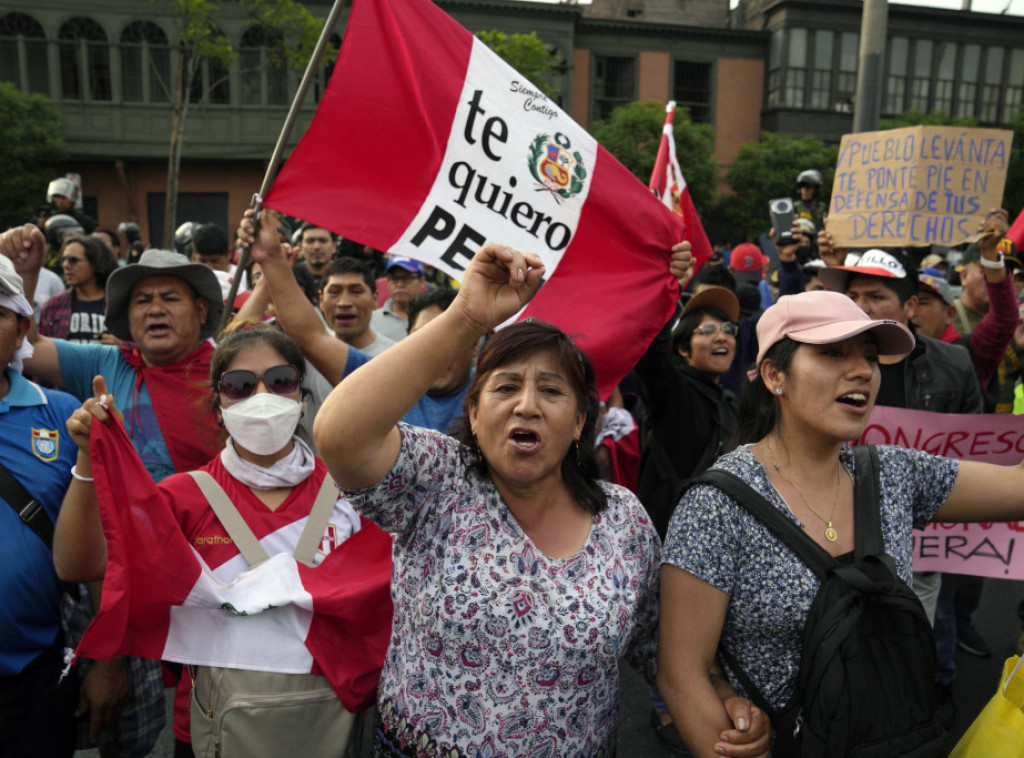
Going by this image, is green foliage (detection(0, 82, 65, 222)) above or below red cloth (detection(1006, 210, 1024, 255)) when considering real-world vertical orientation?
above

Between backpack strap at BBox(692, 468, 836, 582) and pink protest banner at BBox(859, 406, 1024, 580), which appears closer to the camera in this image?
→ backpack strap at BBox(692, 468, 836, 582)

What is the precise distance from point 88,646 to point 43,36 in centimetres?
3222

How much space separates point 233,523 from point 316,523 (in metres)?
0.23

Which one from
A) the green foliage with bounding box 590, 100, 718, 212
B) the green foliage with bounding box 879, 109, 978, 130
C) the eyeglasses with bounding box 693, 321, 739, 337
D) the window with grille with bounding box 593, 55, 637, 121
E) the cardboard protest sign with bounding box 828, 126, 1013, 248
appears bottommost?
the eyeglasses with bounding box 693, 321, 739, 337

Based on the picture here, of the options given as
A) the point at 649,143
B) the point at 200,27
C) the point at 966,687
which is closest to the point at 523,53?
the point at 649,143

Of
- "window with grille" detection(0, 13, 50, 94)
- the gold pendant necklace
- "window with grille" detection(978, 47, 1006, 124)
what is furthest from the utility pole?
"window with grille" detection(978, 47, 1006, 124)

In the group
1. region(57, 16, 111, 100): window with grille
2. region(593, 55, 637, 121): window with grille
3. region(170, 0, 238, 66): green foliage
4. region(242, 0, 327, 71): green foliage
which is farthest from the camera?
region(593, 55, 637, 121): window with grille

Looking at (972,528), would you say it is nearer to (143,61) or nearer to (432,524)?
(432,524)

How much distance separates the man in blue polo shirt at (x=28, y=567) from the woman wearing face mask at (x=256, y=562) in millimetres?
114

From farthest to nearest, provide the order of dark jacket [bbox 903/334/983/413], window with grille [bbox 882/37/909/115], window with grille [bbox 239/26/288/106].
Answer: window with grille [bbox 882/37/909/115] → window with grille [bbox 239/26/288/106] → dark jacket [bbox 903/334/983/413]

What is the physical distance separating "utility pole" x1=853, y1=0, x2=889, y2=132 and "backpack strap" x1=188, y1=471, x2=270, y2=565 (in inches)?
208

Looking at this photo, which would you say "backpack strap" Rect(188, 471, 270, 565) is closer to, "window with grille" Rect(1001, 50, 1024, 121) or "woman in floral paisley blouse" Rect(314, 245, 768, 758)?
"woman in floral paisley blouse" Rect(314, 245, 768, 758)

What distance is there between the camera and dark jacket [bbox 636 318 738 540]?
346 centimetres

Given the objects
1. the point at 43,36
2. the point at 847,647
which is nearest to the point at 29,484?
the point at 847,647
